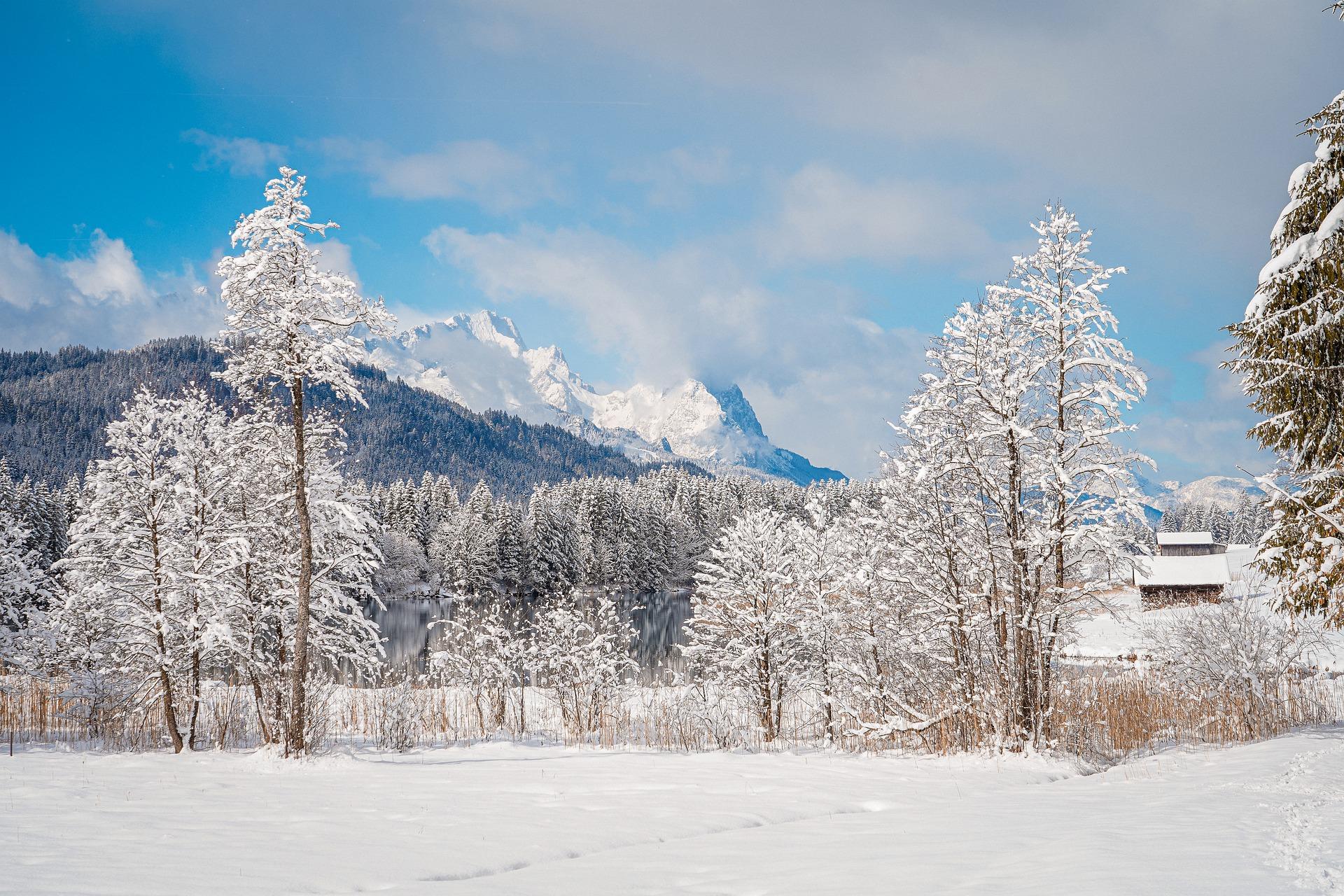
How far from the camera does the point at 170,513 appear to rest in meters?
14.7

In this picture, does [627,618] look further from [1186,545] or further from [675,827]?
[1186,545]

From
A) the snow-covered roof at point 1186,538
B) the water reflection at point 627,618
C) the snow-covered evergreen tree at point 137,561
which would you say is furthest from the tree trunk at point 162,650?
the snow-covered roof at point 1186,538

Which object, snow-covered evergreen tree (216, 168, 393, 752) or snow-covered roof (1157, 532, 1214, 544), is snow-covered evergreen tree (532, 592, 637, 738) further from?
snow-covered roof (1157, 532, 1214, 544)

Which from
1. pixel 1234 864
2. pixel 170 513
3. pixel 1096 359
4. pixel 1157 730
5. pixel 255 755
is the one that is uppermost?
pixel 1096 359

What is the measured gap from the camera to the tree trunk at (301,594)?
1227 centimetres

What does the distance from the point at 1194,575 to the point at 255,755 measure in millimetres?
68858

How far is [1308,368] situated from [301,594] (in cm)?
1621

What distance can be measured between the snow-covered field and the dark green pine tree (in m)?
2.87

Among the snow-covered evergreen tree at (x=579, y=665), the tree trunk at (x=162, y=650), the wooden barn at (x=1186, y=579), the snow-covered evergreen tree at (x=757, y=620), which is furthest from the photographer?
the wooden barn at (x=1186, y=579)

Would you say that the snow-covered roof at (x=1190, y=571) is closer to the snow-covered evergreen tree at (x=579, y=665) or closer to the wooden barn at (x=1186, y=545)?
the wooden barn at (x=1186, y=545)

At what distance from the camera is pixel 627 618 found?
45.5m

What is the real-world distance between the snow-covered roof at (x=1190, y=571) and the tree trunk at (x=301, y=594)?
61424 millimetres

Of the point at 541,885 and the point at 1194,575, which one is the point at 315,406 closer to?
the point at 541,885

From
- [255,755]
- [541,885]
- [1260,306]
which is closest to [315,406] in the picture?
[255,755]
